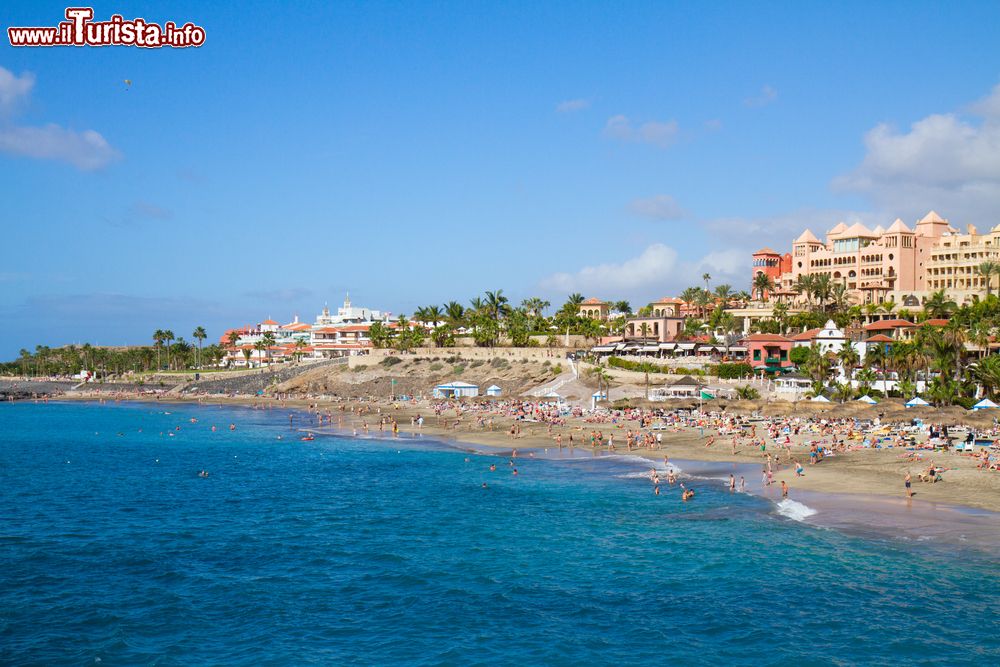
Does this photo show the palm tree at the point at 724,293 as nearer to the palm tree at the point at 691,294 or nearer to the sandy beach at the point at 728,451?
the palm tree at the point at 691,294

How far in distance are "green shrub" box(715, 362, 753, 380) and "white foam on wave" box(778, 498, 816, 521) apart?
128 ft

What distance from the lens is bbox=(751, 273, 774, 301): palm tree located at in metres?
108

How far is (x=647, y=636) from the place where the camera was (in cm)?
2177

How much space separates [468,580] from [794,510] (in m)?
15.2

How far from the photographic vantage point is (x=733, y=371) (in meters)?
73.9

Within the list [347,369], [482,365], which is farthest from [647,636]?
[347,369]

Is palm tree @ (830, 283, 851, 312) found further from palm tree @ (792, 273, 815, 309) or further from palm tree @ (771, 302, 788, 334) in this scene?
palm tree @ (771, 302, 788, 334)

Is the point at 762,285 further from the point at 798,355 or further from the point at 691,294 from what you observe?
the point at 798,355

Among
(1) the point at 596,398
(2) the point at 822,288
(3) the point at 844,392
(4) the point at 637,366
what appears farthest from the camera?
(2) the point at 822,288

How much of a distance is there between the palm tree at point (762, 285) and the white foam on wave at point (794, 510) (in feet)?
254

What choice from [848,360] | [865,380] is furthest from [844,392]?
[848,360]

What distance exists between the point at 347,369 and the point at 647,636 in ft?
295

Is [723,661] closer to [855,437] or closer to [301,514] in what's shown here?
[301,514]

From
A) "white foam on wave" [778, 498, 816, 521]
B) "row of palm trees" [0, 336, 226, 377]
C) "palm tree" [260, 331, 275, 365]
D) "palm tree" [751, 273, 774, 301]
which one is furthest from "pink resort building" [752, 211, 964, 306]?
"row of palm trees" [0, 336, 226, 377]
